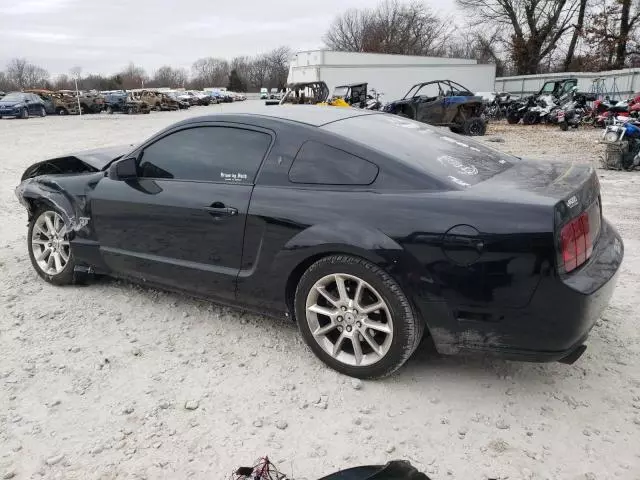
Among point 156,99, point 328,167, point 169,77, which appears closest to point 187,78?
point 169,77

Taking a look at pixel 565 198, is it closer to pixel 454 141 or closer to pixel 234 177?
pixel 454 141

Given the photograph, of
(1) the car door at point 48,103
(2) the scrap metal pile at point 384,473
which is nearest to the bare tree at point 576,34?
(1) the car door at point 48,103

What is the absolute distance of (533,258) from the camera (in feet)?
8.05

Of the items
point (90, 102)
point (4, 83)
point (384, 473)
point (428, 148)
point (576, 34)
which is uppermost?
point (576, 34)

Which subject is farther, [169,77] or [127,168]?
[169,77]

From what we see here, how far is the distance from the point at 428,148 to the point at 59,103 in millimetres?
37907

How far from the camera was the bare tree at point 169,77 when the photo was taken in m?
107

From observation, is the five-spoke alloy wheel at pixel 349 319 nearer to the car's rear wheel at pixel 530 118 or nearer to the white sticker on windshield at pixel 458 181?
the white sticker on windshield at pixel 458 181

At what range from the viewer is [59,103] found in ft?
116

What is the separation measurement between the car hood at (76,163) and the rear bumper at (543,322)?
318 centimetres

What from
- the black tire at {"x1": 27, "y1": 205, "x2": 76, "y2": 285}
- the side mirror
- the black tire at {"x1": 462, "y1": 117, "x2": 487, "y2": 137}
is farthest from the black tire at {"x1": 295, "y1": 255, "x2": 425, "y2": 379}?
the black tire at {"x1": 462, "y1": 117, "x2": 487, "y2": 137}

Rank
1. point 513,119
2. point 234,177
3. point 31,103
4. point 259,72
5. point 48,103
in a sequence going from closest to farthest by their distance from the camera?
point 234,177 < point 513,119 < point 31,103 < point 48,103 < point 259,72

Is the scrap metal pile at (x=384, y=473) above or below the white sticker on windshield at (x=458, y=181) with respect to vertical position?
below

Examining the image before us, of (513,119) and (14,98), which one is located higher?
(14,98)
